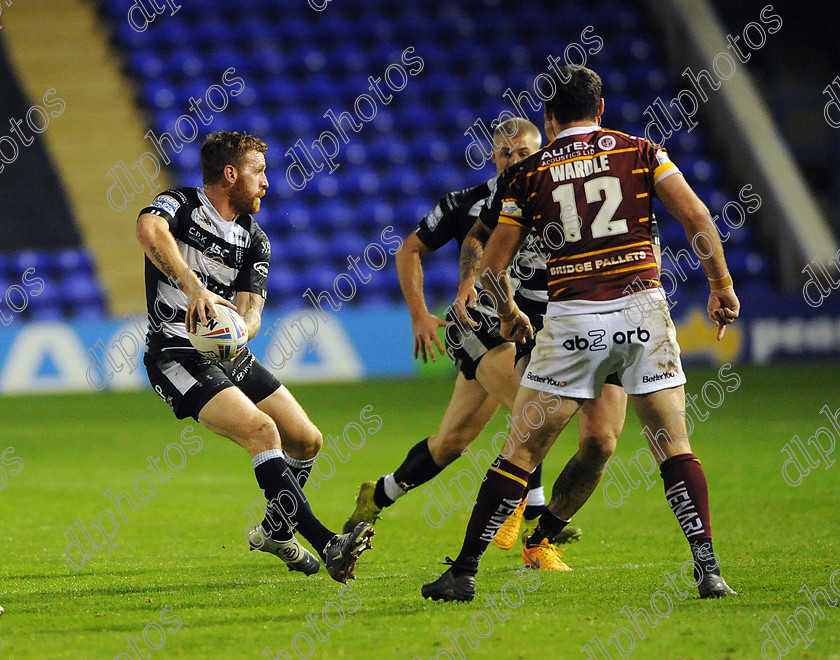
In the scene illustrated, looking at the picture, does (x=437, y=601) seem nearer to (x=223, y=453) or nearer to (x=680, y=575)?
(x=680, y=575)

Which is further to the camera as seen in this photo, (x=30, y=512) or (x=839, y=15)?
(x=839, y=15)

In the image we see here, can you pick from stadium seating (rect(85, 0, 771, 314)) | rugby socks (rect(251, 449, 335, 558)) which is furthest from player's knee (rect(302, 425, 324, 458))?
stadium seating (rect(85, 0, 771, 314))

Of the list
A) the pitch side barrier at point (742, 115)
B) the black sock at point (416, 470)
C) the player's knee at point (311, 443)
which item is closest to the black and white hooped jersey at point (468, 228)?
the black sock at point (416, 470)

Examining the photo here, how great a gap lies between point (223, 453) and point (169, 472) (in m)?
1.32

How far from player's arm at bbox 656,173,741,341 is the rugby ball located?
1.92 meters

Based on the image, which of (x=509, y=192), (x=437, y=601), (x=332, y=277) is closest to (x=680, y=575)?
(x=437, y=601)

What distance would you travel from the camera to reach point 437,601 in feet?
14.5

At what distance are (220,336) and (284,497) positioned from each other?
772 millimetres

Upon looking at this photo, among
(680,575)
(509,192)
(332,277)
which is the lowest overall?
(332,277)

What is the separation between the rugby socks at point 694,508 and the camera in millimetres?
4336

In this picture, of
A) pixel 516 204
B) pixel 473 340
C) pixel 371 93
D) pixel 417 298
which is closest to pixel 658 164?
pixel 516 204

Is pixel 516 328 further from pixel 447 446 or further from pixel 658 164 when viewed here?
pixel 447 446

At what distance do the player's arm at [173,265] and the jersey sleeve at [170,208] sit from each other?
0.04 meters

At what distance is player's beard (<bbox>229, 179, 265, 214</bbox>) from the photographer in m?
5.15
